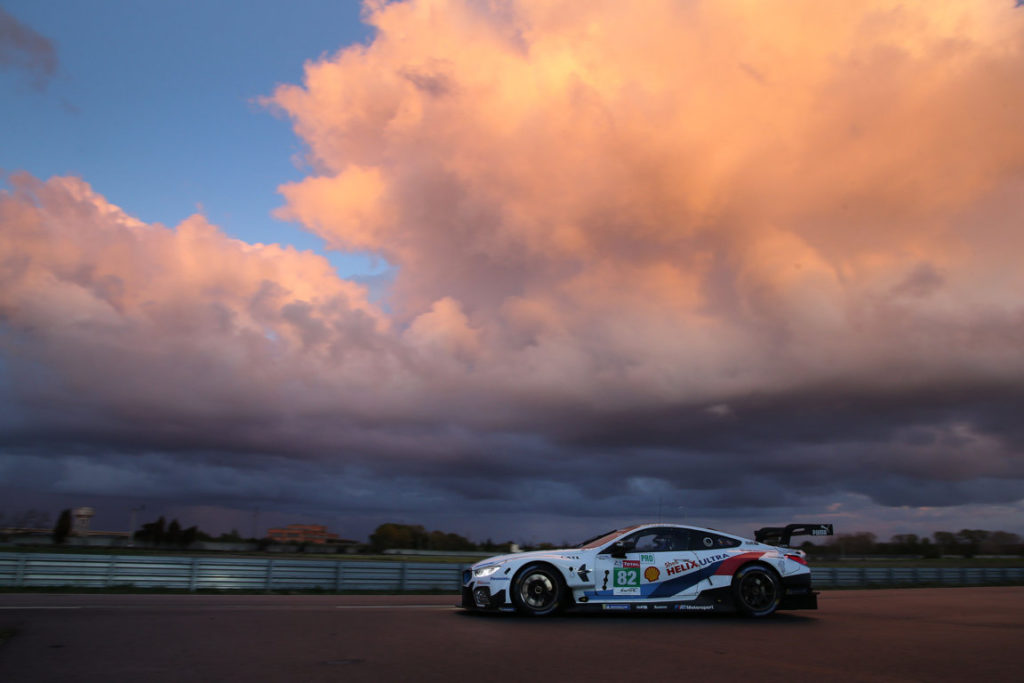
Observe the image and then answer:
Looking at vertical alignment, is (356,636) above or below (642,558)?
below

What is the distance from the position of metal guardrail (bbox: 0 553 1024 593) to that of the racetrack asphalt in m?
8.68

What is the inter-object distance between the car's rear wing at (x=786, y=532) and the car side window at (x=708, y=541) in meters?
0.82

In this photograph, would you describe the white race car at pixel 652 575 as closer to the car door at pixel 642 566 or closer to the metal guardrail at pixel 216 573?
the car door at pixel 642 566

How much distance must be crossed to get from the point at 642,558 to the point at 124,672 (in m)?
7.30

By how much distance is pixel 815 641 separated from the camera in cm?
805

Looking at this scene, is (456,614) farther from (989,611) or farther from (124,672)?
(989,611)

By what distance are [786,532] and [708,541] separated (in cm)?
156

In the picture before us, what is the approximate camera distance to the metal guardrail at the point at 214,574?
18.3 m

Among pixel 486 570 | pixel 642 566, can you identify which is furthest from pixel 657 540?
pixel 486 570

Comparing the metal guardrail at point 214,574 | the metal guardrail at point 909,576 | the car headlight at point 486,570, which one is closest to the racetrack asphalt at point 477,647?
the car headlight at point 486,570

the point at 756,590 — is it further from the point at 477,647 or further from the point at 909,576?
the point at 909,576

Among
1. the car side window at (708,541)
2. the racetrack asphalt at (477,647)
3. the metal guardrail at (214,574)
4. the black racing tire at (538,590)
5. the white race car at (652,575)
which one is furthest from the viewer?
the metal guardrail at (214,574)

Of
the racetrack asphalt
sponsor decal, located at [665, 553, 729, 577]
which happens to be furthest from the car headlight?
sponsor decal, located at [665, 553, 729, 577]

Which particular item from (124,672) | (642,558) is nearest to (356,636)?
(124,672)
